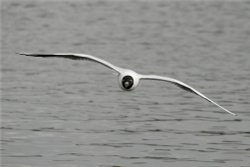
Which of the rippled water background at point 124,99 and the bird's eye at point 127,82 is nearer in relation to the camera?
the bird's eye at point 127,82

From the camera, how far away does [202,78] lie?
114 feet

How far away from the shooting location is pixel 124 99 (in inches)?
1185

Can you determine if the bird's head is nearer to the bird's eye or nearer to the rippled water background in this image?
the bird's eye

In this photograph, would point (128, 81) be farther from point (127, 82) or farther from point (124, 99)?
point (124, 99)

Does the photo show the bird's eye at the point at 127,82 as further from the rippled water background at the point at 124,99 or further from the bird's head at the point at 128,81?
the rippled water background at the point at 124,99

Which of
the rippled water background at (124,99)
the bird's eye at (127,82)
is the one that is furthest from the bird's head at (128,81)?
the rippled water background at (124,99)

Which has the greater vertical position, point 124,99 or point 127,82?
point 127,82

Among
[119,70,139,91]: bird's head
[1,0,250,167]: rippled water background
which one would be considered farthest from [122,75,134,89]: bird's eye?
[1,0,250,167]: rippled water background

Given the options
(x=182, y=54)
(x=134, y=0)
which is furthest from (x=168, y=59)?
(x=134, y=0)

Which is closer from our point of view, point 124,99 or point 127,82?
point 127,82

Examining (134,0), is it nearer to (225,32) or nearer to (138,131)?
(225,32)

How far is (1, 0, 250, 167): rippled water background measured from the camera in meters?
22.9

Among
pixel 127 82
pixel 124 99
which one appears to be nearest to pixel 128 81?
pixel 127 82

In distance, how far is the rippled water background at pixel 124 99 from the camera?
75.2 feet
